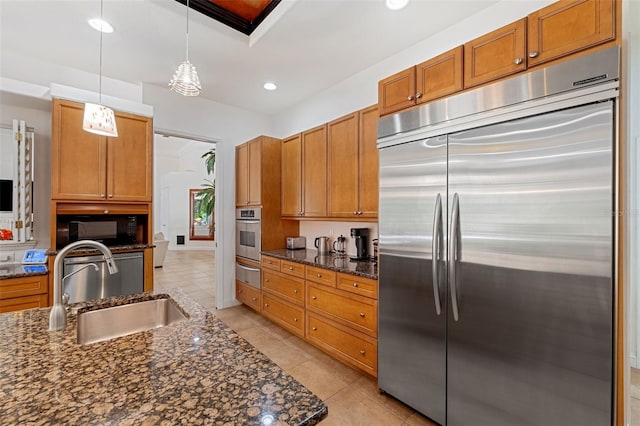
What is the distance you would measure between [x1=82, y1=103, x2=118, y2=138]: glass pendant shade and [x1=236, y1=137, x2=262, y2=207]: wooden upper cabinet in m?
2.03

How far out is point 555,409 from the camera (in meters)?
1.41

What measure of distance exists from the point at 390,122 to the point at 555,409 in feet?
6.29

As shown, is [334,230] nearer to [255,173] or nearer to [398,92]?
[255,173]

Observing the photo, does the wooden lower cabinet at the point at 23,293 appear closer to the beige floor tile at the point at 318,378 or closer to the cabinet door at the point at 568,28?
the beige floor tile at the point at 318,378

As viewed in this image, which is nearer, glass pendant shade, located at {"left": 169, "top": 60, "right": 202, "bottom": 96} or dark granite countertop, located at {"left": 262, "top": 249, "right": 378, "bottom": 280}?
glass pendant shade, located at {"left": 169, "top": 60, "right": 202, "bottom": 96}

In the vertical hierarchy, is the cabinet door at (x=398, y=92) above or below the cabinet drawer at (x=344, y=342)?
above

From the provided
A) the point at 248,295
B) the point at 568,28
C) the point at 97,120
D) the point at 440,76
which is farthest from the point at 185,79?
the point at 248,295

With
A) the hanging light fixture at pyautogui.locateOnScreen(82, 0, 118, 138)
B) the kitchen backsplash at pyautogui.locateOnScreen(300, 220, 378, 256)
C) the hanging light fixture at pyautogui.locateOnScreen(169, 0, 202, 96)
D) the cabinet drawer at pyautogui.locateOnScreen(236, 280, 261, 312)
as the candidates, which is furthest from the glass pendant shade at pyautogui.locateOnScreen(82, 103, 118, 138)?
the cabinet drawer at pyautogui.locateOnScreen(236, 280, 261, 312)

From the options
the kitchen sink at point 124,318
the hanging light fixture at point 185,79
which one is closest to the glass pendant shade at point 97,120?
the hanging light fixture at point 185,79

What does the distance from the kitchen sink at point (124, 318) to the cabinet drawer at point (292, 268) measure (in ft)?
5.19

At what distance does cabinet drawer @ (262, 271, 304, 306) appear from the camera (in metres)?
3.05

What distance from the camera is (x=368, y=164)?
2725mm

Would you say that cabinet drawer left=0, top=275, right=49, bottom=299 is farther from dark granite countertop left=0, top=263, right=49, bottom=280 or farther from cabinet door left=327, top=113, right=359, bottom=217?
cabinet door left=327, top=113, right=359, bottom=217

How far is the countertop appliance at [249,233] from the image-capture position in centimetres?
377
